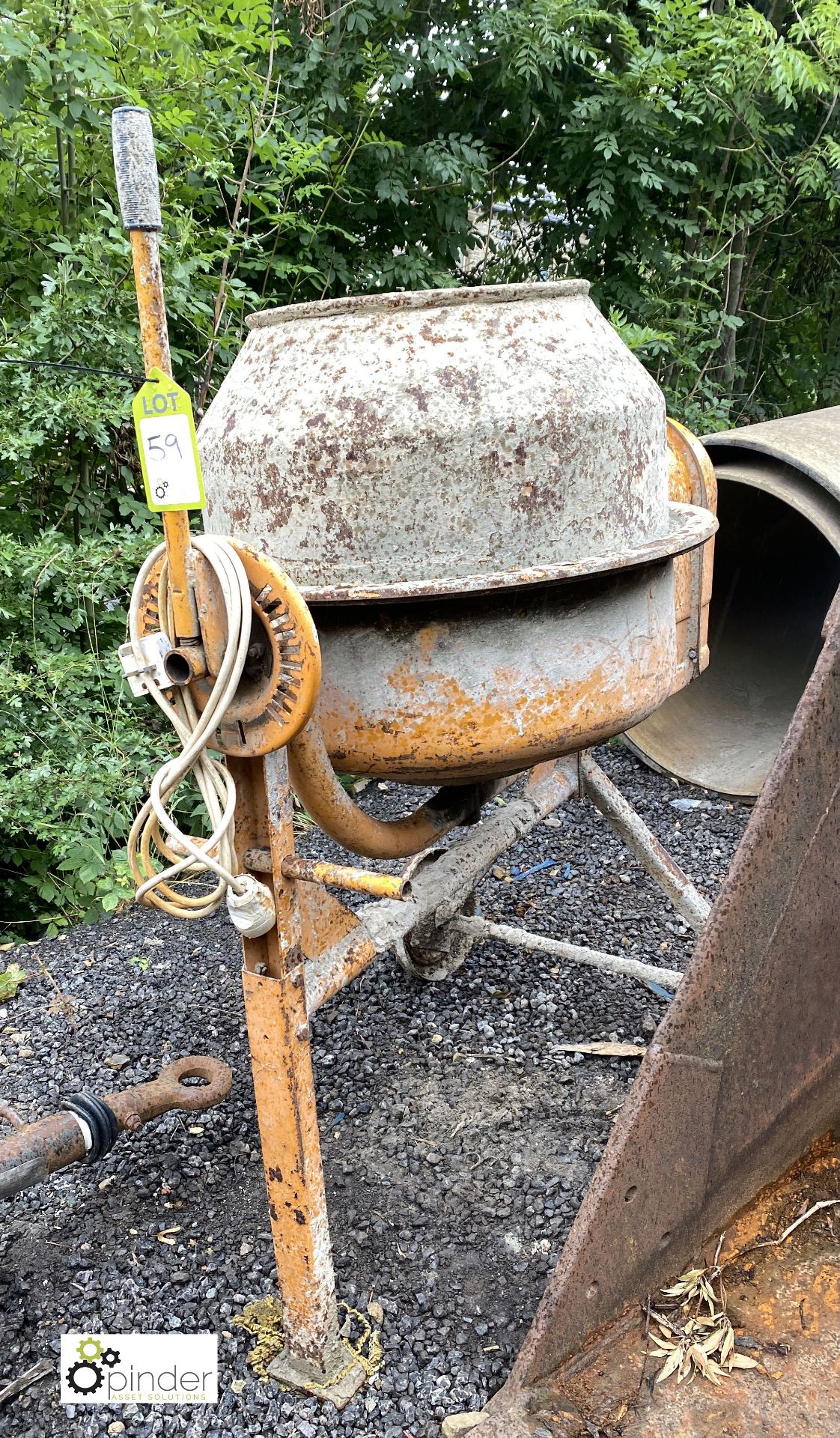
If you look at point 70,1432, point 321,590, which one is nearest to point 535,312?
point 321,590

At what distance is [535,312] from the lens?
177 centimetres

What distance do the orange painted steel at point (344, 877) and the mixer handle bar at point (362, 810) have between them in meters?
0.15

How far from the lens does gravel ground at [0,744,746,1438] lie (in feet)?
6.03

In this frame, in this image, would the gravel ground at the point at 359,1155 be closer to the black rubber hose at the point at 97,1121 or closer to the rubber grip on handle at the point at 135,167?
the black rubber hose at the point at 97,1121

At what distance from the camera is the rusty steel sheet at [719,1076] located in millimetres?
1553

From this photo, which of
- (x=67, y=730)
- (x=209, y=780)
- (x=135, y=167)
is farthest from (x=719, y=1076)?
(x=67, y=730)

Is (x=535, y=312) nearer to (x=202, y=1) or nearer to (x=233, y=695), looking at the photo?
(x=233, y=695)

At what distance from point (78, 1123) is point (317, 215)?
3864 mm

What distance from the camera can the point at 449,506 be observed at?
1639 mm

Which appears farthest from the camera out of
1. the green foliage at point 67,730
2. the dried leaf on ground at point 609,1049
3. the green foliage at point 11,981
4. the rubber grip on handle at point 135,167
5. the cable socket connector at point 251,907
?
the green foliage at point 67,730

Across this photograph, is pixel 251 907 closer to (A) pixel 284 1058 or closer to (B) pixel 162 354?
(A) pixel 284 1058

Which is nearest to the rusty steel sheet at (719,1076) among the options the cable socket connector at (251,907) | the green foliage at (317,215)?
the cable socket connector at (251,907)

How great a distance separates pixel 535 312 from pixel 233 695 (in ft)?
2.64

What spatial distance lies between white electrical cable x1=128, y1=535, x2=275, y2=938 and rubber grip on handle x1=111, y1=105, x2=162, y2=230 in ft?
1.37
